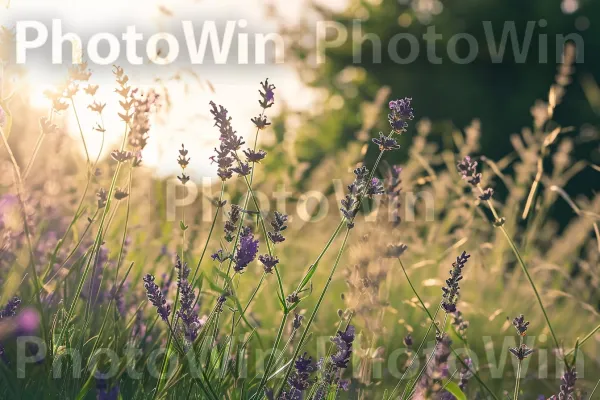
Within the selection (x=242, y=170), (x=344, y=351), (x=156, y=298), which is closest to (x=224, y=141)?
(x=242, y=170)

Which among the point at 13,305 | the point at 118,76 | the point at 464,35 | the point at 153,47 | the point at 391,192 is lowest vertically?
the point at 13,305

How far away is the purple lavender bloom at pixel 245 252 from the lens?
1501mm

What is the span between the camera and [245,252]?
152 centimetres

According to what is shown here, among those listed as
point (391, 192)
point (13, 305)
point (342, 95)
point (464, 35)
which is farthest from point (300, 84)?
point (342, 95)

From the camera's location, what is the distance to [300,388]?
1479 mm

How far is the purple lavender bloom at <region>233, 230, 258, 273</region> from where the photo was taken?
1.50 m

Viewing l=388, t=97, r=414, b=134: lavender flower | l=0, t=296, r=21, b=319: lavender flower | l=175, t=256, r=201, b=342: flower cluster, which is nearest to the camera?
l=175, t=256, r=201, b=342: flower cluster

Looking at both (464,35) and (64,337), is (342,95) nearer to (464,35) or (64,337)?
(464,35)

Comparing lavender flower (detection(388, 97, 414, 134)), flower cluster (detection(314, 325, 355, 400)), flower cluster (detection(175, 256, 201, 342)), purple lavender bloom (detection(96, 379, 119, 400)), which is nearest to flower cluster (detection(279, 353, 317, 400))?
flower cluster (detection(314, 325, 355, 400))

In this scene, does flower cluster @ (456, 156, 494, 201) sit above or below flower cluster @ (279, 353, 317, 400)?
above

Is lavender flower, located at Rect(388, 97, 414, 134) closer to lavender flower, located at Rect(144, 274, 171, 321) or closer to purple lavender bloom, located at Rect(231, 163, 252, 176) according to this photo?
purple lavender bloom, located at Rect(231, 163, 252, 176)

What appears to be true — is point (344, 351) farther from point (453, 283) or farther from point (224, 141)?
point (224, 141)

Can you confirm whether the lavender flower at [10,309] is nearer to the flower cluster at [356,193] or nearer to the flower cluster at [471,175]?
the flower cluster at [356,193]

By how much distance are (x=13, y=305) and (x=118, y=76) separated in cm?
59
